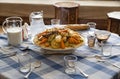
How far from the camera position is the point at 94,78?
127 cm

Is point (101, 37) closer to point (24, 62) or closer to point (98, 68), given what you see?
point (98, 68)

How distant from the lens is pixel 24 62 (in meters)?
1.42

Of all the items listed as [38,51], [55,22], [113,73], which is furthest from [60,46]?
[55,22]

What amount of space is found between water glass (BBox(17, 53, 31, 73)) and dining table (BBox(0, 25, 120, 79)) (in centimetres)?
3

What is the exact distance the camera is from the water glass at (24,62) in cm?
136

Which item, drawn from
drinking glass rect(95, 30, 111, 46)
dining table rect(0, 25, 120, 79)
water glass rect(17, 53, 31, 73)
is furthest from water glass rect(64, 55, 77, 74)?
drinking glass rect(95, 30, 111, 46)

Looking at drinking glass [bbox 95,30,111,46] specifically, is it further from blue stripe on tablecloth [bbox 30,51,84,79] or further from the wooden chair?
the wooden chair

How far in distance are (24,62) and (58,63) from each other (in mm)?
215

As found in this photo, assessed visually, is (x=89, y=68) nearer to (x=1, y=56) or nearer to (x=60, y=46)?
(x=60, y=46)

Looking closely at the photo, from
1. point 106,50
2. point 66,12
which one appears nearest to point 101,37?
point 106,50

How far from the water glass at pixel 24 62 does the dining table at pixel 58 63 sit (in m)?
0.03

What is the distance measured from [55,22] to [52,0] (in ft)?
6.41

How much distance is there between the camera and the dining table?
1.30 m

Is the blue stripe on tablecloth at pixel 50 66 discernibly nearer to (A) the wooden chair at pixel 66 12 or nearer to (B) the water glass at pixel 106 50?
(B) the water glass at pixel 106 50
